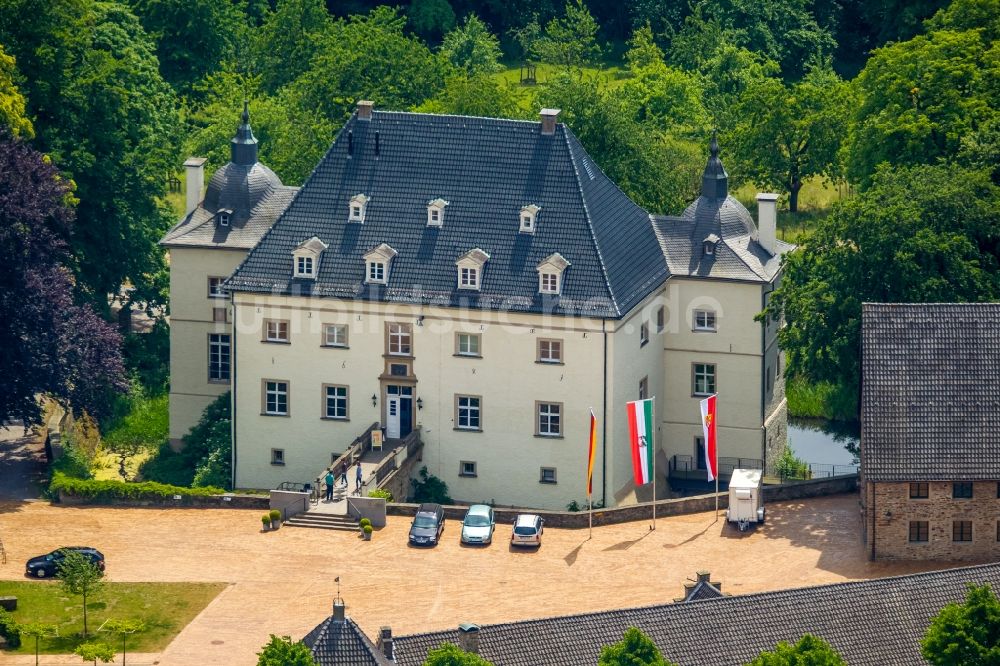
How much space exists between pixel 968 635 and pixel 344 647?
58.4 ft

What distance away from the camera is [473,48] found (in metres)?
180

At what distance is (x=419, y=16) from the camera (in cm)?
18562

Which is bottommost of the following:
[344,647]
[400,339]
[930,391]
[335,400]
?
[344,647]

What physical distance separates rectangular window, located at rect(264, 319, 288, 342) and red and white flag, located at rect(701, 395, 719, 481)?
16.3 metres

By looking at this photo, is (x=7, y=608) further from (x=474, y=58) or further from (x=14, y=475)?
(x=474, y=58)

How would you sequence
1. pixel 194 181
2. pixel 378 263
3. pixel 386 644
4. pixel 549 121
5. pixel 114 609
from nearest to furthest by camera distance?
pixel 386 644 < pixel 114 609 < pixel 378 263 < pixel 549 121 < pixel 194 181

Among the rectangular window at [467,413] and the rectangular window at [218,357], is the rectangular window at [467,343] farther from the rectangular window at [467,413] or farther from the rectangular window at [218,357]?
the rectangular window at [218,357]

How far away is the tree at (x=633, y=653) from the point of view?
9669 cm

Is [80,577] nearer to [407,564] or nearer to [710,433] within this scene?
[407,564]

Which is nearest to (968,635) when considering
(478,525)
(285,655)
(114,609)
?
(285,655)

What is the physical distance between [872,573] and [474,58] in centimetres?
7015

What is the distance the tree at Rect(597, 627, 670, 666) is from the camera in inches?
3807

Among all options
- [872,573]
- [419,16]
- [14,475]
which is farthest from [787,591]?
[419,16]

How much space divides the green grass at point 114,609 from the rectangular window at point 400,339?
1649cm
